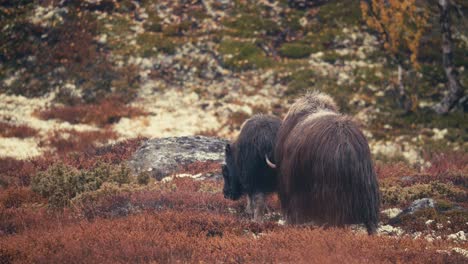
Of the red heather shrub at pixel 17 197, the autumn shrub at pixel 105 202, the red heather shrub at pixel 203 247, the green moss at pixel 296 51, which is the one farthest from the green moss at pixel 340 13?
the red heather shrub at pixel 203 247

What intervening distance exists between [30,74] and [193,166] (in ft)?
61.1

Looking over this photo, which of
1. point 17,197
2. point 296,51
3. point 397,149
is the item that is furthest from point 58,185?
point 296,51

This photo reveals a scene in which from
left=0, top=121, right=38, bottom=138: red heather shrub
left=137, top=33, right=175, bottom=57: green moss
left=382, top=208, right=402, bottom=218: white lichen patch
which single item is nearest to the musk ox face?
left=382, top=208, right=402, bottom=218: white lichen patch

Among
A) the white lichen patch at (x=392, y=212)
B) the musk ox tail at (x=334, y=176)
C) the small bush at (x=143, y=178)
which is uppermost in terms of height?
the musk ox tail at (x=334, y=176)

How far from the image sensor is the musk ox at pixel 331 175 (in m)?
7.32

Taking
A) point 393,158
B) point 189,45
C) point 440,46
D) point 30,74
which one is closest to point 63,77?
point 30,74

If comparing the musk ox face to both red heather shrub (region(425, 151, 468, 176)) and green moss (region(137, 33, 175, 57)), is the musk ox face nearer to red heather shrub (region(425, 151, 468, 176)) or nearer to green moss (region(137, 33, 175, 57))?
red heather shrub (region(425, 151, 468, 176))

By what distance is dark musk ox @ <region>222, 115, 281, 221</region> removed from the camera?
10508mm

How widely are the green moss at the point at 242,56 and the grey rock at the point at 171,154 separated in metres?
14.2

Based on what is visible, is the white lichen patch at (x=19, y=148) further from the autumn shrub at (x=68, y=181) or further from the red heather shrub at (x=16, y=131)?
the autumn shrub at (x=68, y=181)

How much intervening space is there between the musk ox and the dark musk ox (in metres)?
2.27

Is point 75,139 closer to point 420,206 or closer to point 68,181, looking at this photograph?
point 68,181

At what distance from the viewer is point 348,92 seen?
27719mm

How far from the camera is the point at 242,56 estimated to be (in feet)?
105
